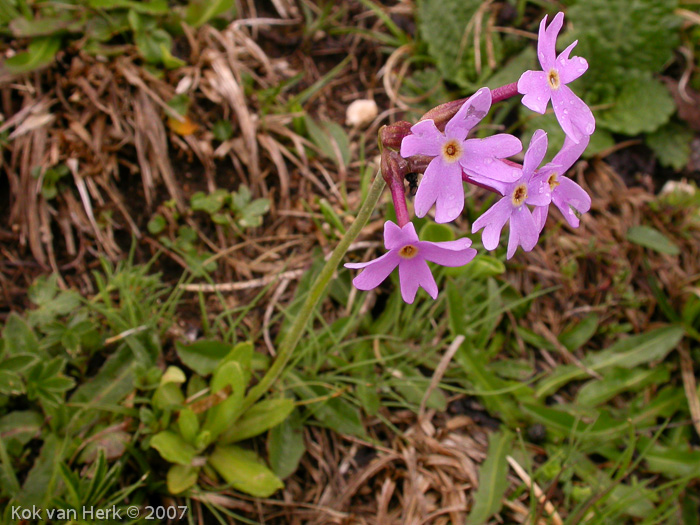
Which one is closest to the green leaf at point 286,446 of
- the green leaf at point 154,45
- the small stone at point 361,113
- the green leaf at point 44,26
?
the small stone at point 361,113

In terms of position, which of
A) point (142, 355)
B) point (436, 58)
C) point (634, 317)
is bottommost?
point (634, 317)

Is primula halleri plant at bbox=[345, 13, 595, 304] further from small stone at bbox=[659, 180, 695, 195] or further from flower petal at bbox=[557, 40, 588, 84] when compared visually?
small stone at bbox=[659, 180, 695, 195]

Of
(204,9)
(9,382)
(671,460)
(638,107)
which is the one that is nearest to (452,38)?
(638,107)

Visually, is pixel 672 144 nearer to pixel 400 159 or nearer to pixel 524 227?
pixel 524 227

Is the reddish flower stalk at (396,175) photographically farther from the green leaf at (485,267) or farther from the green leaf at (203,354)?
the green leaf at (203,354)

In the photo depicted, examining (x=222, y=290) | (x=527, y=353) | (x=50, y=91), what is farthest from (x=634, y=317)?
(x=50, y=91)

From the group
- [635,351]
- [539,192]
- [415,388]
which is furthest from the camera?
[635,351]

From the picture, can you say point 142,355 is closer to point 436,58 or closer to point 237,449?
point 237,449
